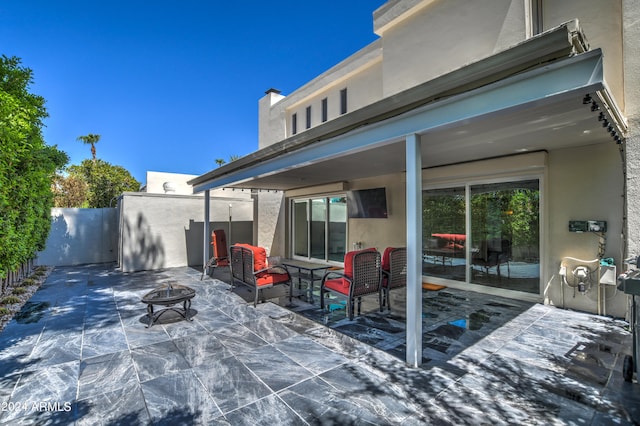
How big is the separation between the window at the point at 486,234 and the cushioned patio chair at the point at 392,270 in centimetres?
247

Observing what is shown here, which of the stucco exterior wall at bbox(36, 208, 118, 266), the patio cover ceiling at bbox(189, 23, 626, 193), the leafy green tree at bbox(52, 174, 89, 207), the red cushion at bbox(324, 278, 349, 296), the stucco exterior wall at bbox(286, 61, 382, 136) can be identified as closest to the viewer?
the patio cover ceiling at bbox(189, 23, 626, 193)

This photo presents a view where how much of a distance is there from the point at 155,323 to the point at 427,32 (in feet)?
30.9

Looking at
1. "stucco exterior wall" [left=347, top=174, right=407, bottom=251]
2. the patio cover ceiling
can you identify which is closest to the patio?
the patio cover ceiling

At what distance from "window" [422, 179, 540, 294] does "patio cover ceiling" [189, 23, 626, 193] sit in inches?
41.0

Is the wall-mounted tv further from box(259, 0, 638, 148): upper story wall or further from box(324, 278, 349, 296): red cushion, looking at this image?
box(324, 278, 349, 296): red cushion

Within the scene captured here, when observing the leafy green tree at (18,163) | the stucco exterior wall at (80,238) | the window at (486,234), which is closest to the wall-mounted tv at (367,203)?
the window at (486,234)

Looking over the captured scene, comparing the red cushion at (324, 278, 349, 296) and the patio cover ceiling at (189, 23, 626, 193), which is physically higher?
the patio cover ceiling at (189, 23, 626, 193)

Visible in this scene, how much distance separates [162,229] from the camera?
1111 cm

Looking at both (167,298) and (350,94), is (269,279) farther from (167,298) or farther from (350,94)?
(350,94)

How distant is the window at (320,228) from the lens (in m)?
10.8

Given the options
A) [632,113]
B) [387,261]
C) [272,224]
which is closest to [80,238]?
[272,224]

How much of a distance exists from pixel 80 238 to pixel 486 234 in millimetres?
14259

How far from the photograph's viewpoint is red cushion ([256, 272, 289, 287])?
6188 millimetres

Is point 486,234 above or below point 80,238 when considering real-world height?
above
